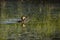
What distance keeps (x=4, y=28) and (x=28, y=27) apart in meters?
0.24

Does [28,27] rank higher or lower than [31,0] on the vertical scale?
lower

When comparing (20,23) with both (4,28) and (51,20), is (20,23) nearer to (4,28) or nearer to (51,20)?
(4,28)

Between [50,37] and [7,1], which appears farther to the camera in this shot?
[7,1]

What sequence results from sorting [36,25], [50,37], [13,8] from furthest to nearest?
[13,8]
[36,25]
[50,37]

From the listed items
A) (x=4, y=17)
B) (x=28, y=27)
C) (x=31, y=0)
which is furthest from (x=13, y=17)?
(x=31, y=0)

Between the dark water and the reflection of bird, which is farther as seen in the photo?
the reflection of bird

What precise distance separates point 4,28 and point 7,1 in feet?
1.74

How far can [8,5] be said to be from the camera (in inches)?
99.0

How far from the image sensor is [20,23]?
2.23 m

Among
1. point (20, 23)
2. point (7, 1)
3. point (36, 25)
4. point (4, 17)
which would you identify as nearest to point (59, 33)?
point (36, 25)

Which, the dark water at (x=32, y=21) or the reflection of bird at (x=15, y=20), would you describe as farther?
the reflection of bird at (x=15, y=20)

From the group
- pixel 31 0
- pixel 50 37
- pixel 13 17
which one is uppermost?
pixel 31 0

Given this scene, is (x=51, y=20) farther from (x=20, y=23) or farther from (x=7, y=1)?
(x=7, y=1)

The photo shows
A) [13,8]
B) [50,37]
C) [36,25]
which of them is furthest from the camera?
[13,8]
